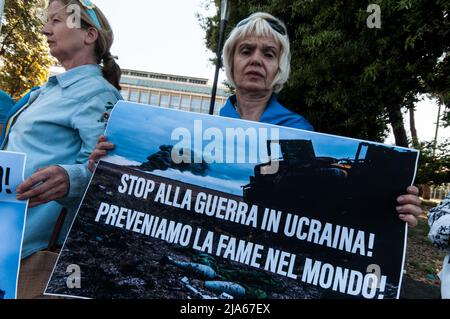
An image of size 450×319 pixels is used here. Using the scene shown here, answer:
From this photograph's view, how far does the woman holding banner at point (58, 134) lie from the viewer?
147cm

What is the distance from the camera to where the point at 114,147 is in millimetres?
1542

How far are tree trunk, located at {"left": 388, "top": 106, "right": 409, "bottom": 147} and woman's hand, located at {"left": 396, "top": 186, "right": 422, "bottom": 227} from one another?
414 centimetres

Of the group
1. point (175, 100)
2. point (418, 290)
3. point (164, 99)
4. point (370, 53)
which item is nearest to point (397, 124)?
point (370, 53)

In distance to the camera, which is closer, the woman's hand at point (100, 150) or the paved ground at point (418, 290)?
the woman's hand at point (100, 150)

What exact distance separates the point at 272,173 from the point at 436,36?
334 cm

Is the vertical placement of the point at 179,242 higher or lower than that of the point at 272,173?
lower

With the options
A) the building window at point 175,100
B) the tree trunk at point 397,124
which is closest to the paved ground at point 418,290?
the tree trunk at point 397,124

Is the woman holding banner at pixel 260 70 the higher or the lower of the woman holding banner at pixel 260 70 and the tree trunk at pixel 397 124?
the lower

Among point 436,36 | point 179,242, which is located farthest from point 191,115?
point 436,36

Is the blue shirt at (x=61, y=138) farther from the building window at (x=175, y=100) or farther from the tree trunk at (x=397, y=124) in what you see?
the building window at (x=175, y=100)

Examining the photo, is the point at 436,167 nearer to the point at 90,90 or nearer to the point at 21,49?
the point at 90,90

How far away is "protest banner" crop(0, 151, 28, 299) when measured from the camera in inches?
55.5

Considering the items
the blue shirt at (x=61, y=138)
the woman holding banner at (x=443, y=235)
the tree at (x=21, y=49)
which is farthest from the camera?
the tree at (x=21, y=49)
